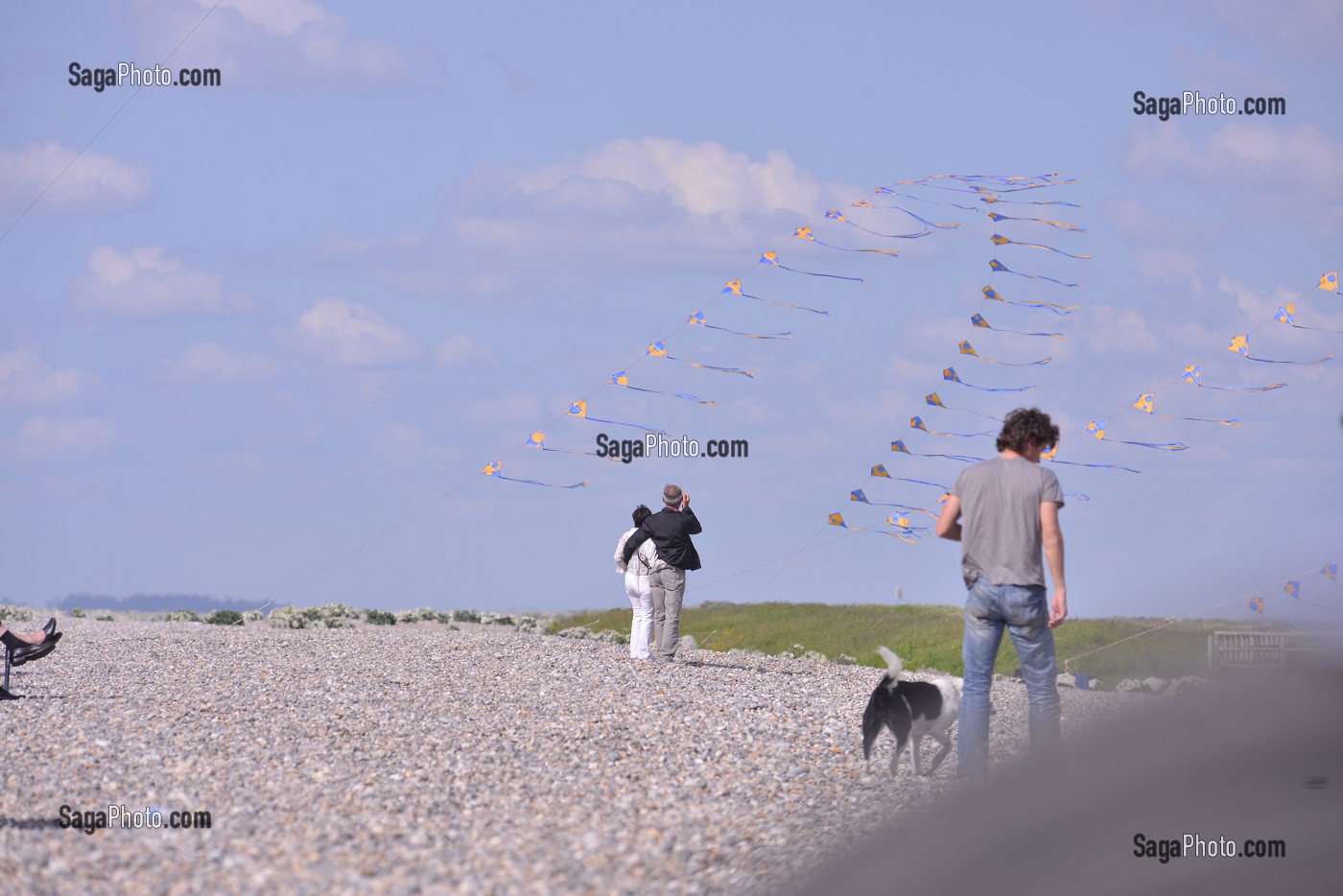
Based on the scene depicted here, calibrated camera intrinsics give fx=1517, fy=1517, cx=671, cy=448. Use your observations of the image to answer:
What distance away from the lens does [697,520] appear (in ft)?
65.9

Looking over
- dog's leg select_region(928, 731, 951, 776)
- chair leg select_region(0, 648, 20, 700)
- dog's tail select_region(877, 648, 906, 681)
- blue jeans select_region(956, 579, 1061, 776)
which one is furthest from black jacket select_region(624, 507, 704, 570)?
blue jeans select_region(956, 579, 1061, 776)

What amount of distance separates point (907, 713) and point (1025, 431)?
7.37ft

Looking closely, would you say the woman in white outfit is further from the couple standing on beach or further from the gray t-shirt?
the gray t-shirt

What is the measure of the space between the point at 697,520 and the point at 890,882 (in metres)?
12.7

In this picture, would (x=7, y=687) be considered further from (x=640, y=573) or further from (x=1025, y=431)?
(x=1025, y=431)

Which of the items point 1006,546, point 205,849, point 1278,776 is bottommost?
point 205,849

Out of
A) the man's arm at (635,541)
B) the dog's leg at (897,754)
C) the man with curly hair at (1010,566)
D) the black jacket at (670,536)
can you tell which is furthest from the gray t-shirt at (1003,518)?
the man's arm at (635,541)

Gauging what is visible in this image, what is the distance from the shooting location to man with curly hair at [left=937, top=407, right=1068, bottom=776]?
32.3 ft

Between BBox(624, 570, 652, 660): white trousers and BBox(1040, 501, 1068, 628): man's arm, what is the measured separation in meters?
10.6

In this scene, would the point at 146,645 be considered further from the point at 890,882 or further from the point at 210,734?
the point at 890,882

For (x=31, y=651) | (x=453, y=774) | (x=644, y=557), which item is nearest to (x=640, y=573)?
(x=644, y=557)

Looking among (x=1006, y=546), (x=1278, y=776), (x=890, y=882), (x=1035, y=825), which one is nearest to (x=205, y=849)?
(x=890, y=882)

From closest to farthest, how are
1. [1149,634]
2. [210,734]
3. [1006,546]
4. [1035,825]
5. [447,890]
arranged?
[447,890], [1035,825], [1006,546], [210,734], [1149,634]

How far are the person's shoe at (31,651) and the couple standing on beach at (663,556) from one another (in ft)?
23.0
